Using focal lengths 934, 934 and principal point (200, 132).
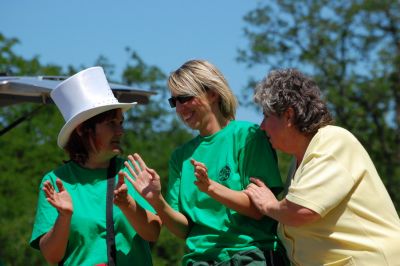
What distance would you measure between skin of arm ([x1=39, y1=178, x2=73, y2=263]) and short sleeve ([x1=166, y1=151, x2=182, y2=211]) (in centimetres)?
55

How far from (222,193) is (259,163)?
338 millimetres

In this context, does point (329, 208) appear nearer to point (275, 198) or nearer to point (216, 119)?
point (275, 198)

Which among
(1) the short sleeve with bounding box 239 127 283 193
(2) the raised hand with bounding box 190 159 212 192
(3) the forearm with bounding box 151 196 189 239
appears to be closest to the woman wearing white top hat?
(3) the forearm with bounding box 151 196 189 239

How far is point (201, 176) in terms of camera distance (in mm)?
4645

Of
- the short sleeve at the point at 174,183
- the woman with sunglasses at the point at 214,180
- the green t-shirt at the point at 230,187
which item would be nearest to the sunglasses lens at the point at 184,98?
the woman with sunglasses at the point at 214,180

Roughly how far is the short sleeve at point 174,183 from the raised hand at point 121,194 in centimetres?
27

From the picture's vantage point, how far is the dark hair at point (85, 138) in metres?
5.40

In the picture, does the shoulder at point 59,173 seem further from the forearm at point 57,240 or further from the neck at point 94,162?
the forearm at point 57,240

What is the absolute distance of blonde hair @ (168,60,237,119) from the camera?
5.07 metres

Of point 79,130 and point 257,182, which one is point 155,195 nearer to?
point 257,182

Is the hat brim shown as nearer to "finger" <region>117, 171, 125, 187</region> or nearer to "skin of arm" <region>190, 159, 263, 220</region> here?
"finger" <region>117, 171, 125, 187</region>

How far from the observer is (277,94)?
4.62m

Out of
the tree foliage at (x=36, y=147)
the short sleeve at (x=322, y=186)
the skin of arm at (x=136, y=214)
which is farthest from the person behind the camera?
the tree foliage at (x=36, y=147)

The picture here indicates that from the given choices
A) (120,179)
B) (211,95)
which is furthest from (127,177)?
(211,95)
